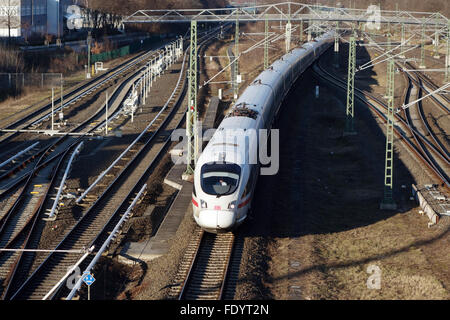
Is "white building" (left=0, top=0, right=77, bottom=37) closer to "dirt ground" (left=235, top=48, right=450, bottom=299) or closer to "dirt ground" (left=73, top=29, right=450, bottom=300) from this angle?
"dirt ground" (left=235, top=48, right=450, bottom=299)

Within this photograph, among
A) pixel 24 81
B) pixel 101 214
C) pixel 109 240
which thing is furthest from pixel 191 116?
pixel 24 81

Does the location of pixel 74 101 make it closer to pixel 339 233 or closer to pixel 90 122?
pixel 90 122

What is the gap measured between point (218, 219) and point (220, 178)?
52.4 inches

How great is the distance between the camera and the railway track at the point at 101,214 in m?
17.6

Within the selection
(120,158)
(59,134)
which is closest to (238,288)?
(120,158)

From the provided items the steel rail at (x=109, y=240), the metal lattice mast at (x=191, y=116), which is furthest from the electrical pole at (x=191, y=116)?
the steel rail at (x=109, y=240)

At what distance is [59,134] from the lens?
34.6m

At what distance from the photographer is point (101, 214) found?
74.9 feet

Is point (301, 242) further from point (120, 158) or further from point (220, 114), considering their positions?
point (220, 114)

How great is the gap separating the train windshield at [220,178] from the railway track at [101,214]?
4319mm

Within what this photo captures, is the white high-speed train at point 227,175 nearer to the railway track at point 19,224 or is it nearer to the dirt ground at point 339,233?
the dirt ground at point 339,233

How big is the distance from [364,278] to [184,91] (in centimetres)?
3438

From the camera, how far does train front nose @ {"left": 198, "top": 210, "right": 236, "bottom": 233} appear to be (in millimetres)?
18641
